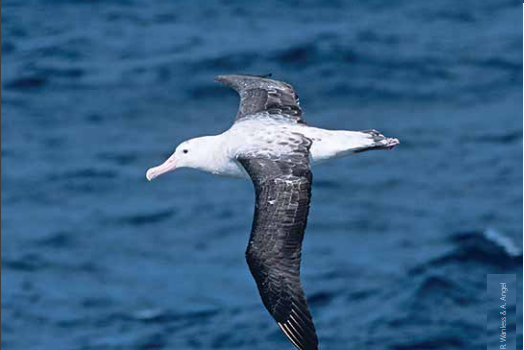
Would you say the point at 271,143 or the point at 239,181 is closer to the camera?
the point at 271,143

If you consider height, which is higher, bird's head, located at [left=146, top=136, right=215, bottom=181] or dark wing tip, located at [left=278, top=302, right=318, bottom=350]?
bird's head, located at [left=146, top=136, right=215, bottom=181]

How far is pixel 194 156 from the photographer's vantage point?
15.0m

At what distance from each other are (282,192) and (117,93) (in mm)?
12999

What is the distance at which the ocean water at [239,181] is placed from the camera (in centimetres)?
2214

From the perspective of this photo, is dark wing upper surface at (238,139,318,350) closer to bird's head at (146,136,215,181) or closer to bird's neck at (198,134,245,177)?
bird's neck at (198,134,245,177)

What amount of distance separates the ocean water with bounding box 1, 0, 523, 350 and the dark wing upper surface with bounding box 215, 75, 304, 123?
18.9 feet

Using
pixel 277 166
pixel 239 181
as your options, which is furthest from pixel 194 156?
pixel 239 181

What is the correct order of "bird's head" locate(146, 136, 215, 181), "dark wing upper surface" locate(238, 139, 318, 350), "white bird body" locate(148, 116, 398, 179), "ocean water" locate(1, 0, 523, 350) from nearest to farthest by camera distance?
"dark wing upper surface" locate(238, 139, 318, 350) < "white bird body" locate(148, 116, 398, 179) < "bird's head" locate(146, 136, 215, 181) < "ocean water" locate(1, 0, 523, 350)

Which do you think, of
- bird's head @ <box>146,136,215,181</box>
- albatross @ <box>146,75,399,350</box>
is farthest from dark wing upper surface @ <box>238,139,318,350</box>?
bird's head @ <box>146,136,215,181</box>

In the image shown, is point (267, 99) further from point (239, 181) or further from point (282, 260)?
point (239, 181)

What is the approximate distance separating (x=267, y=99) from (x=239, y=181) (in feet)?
28.2

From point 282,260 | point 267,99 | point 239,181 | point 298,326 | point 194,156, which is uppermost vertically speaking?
point 239,181

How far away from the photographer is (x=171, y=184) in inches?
965

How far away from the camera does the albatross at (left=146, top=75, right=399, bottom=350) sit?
13367mm
